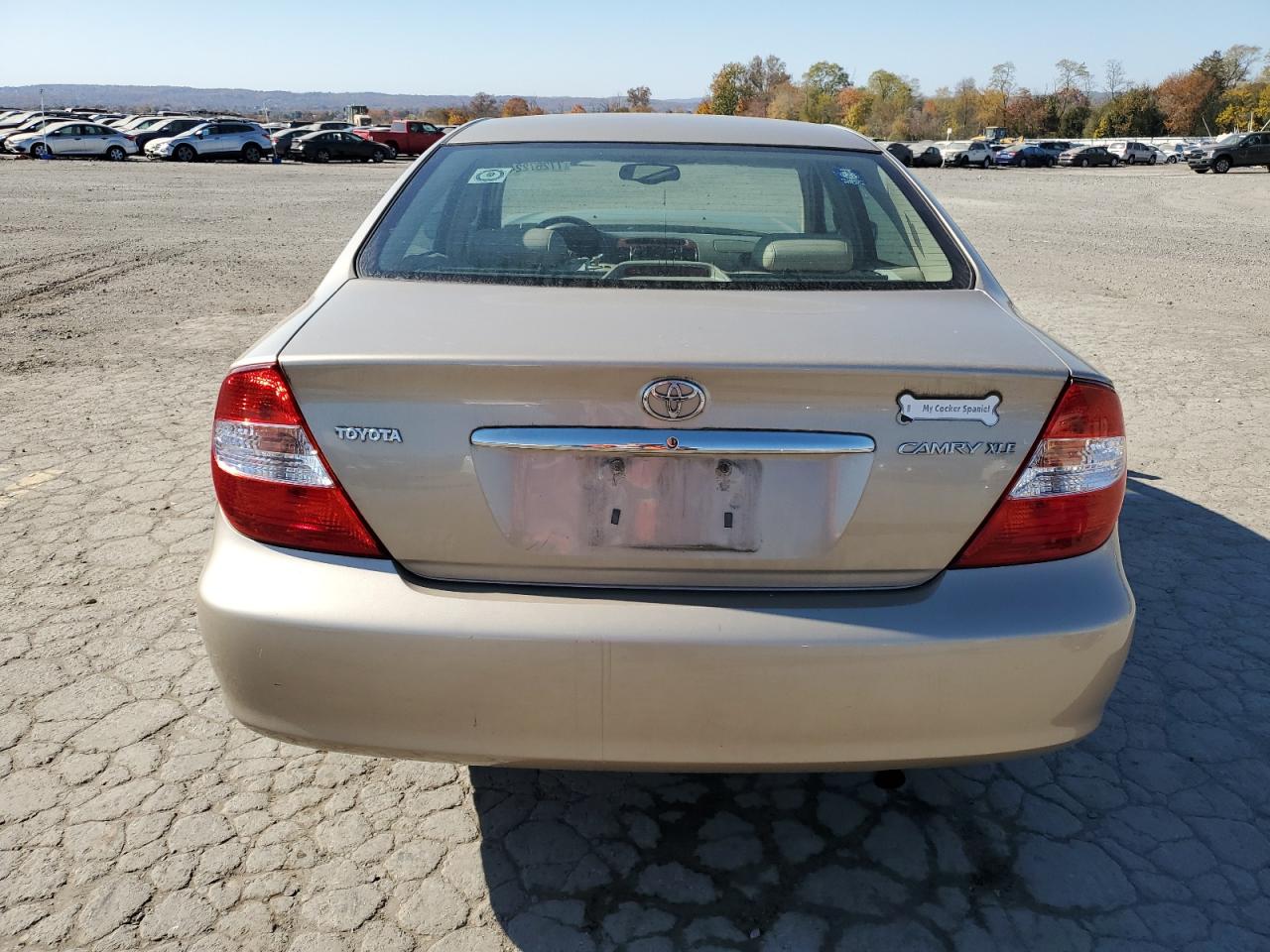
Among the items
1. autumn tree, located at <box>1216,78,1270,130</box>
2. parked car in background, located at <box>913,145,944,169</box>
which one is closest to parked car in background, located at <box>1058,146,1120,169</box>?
parked car in background, located at <box>913,145,944,169</box>

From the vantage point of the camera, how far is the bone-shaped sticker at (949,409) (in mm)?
1825

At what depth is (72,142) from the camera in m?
38.7

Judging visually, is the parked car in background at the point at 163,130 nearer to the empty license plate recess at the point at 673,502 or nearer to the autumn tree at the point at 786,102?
the empty license plate recess at the point at 673,502

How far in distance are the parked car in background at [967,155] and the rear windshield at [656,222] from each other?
165 feet

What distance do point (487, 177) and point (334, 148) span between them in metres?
43.2

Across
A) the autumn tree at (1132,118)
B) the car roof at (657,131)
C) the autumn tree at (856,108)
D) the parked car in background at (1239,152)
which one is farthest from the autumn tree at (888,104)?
the car roof at (657,131)

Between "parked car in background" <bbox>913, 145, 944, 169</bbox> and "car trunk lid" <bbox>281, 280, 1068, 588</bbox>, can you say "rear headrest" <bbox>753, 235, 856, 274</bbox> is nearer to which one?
"car trunk lid" <bbox>281, 280, 1068, 588</bbox>

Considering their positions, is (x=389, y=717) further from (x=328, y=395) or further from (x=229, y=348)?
(x=229, y=348)

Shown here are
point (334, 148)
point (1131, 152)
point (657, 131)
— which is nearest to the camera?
point (657, 131)

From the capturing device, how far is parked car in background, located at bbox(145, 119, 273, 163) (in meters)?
39.6

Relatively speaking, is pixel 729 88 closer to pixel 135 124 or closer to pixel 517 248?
pixel 135 124

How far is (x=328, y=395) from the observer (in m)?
1.87

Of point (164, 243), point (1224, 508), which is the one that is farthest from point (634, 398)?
point (164, 243)

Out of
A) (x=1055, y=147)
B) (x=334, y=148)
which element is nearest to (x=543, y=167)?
(x=334, y=148)
